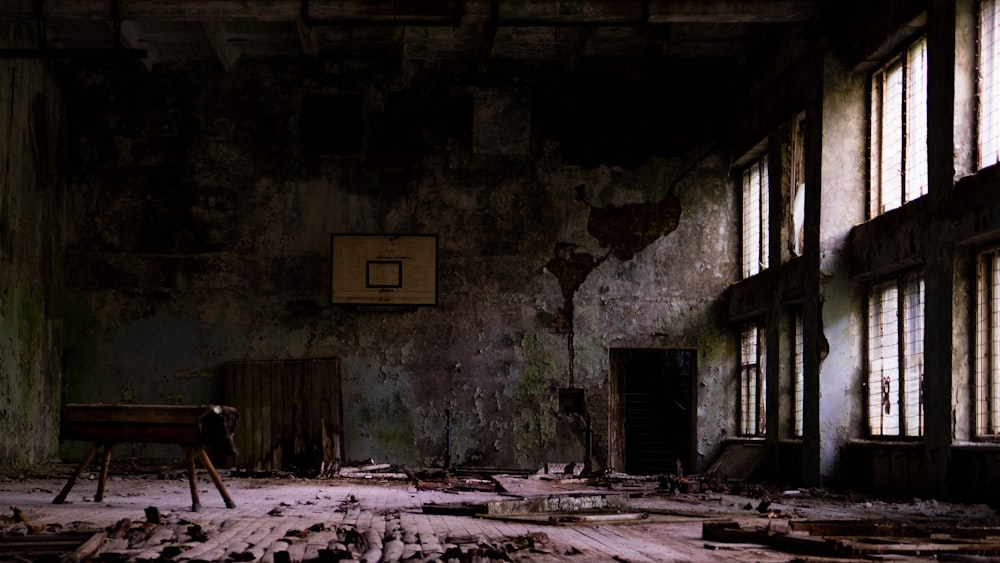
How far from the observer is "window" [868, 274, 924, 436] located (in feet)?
34.8

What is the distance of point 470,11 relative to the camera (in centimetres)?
1255

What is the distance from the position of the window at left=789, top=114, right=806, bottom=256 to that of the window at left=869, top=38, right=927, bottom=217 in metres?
1.45

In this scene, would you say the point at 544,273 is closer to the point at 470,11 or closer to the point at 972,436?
the point at 470,11

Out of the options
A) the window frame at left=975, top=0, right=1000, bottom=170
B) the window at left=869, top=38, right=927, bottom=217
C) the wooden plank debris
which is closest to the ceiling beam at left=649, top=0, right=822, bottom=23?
the window at left=869, top=38, right=927, bottom=217

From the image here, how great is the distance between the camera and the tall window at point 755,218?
49.4ft

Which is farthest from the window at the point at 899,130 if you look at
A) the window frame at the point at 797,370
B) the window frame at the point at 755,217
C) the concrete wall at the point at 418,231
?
the concrete wall at the point at 418,231

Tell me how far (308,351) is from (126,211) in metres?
3.38

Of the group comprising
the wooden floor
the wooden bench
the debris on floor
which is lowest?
the wooden floor

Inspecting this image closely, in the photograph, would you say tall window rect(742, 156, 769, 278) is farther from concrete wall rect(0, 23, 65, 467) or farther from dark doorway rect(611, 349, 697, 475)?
concrete wall rect(0, 23, 65, 467)

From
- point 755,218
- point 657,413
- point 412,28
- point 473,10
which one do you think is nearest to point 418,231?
point 412,28

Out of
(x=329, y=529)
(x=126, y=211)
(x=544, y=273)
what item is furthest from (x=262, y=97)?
(x=329, y=529)

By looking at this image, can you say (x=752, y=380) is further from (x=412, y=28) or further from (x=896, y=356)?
(x=412, y=28)

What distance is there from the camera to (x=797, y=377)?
528 inches

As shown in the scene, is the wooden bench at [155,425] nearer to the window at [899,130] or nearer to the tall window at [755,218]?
the window at [899,130]
